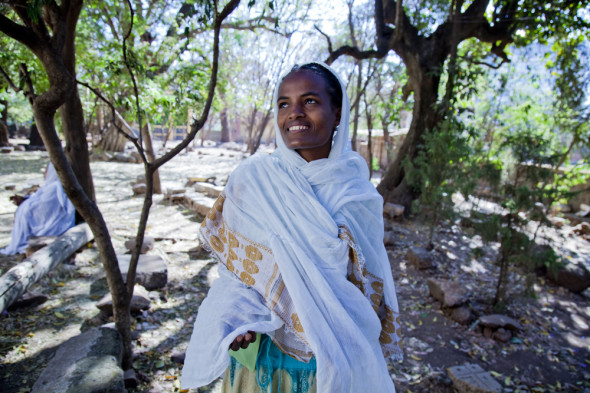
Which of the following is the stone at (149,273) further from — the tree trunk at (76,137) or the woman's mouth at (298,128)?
the woman's mouth at (298,128)

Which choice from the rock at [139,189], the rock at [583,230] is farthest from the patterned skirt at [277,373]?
the rock at [583,230]

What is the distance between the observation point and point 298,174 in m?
1.51

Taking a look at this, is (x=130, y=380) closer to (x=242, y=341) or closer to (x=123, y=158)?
(x=242, y=341)

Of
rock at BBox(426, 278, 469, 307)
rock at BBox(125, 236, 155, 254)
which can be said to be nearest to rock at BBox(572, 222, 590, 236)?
rock at BBox(426, 278, 469, 307)

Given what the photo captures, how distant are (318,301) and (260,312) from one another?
236 mm

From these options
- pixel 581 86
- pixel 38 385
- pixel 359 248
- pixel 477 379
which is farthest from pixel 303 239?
pixel 581 86

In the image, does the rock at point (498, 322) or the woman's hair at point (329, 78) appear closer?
the woman's hair at point (329, 78)

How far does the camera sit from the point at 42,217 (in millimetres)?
5637

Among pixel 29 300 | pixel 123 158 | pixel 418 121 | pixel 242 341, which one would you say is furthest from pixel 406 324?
pixel 123 158

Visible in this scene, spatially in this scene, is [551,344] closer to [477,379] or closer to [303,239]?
Answer: [477,379]

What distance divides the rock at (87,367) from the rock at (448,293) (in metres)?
3.61

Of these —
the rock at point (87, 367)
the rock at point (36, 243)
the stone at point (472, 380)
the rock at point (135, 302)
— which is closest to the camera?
the rock at point (87, 367)

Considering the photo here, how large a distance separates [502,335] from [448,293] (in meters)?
0.72

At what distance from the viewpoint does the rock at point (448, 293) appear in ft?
14.1
